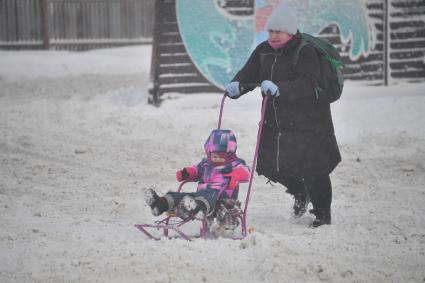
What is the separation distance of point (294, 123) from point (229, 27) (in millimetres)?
6553

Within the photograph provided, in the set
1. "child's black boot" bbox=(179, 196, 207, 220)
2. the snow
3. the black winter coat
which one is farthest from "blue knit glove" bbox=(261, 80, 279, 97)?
the snow

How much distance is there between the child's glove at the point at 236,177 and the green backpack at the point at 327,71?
2.82ft

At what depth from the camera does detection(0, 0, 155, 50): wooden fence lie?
71.3ft

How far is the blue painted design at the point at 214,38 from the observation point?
12.5 metres

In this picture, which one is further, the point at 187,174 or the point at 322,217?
the point at 322,217

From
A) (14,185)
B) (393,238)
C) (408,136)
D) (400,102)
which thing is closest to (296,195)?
(393,238)

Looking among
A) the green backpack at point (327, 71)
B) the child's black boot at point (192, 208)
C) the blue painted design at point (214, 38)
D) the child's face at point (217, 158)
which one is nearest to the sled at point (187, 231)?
the child's black boot at point (192, 208)

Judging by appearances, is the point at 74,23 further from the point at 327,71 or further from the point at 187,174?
the point at 327,71

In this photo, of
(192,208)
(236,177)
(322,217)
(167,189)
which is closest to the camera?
(192,208)

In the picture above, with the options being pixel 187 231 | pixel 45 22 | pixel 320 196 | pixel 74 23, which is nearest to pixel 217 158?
pixel 187 231

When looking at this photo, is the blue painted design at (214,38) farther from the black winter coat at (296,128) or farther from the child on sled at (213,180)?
the child on sled at (213,180)

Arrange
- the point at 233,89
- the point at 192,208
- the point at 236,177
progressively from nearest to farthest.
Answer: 1. the point at 192,208
2. the point at 236,177
3. the point at 233,89

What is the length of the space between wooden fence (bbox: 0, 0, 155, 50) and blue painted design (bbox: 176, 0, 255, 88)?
10534mm

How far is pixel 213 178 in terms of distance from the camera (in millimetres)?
6098
